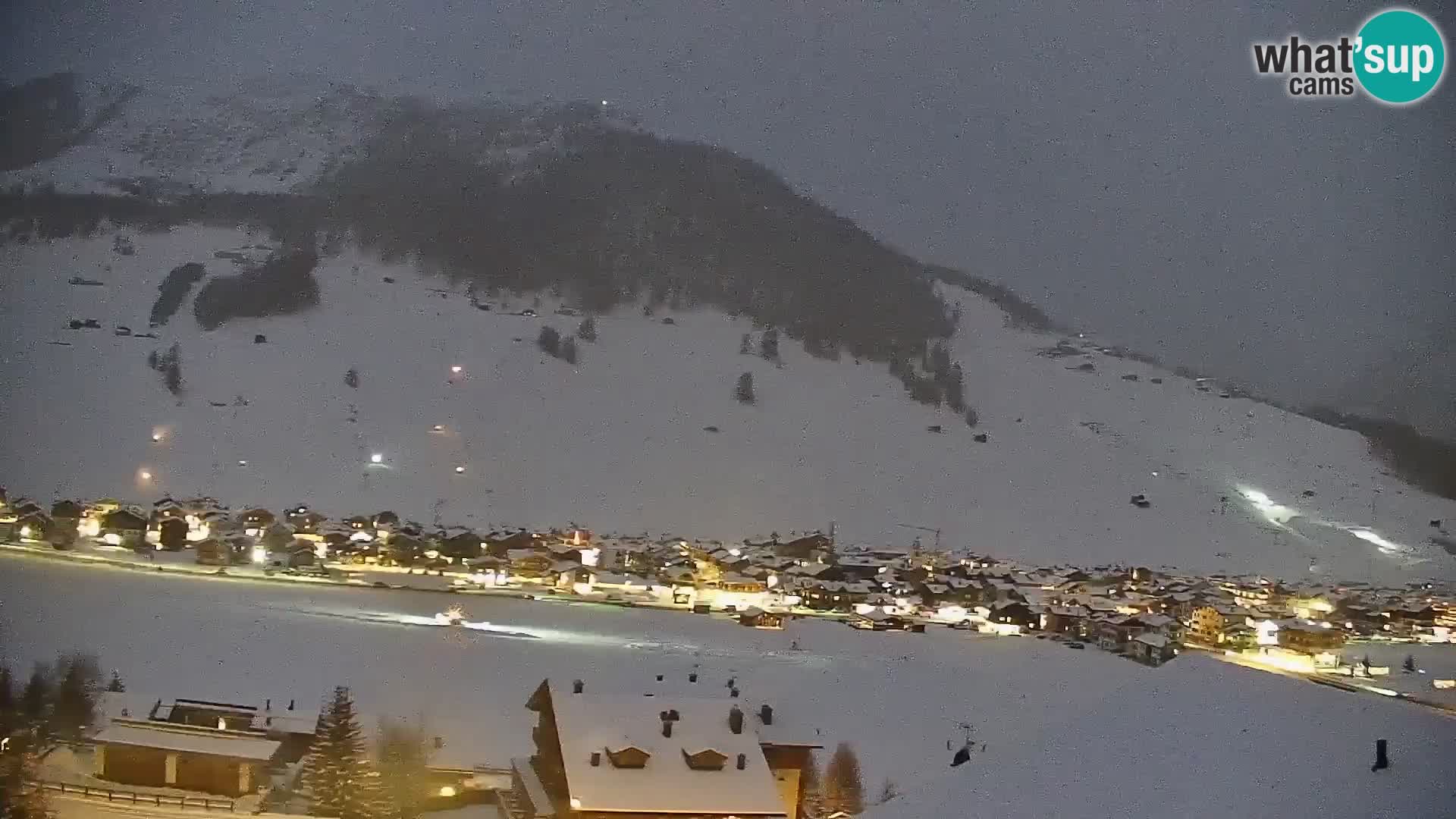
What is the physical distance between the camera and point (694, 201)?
9656 millimetres

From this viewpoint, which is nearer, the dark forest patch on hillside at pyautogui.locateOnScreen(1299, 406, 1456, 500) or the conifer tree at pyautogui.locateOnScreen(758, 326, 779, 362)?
the dark forest patch on hillside at pyautogui.locateOnScreen(1299, 406, 1456, 500)

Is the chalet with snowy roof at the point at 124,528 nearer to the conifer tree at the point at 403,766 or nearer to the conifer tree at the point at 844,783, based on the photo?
the conifer tree at the point at 403,766

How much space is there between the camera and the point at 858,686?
15.1ft

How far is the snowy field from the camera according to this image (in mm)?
3059

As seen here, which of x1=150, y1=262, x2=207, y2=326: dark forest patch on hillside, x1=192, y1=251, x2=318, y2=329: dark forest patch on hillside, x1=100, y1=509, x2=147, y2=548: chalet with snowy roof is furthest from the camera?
x1=192, y1=251, x2=318, y2=329: dark forest patch on hillside

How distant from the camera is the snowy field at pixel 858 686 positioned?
3.06 m

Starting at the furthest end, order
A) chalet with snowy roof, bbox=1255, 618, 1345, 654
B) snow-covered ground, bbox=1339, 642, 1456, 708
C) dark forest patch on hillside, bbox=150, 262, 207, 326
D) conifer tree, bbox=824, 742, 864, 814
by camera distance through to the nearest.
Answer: dark forest patch on hillside, bbox=150, 262, 207, 326 < chalet with snowy roof, bbox=1255, 618, 1345, 654 < snow-covered ground, bbox=1339, 642, 1456, 708 < conifer tree, bbox=824, 742, 864, 814

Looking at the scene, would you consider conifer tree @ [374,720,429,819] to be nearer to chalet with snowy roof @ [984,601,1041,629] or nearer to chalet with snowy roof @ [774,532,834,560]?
chalet with snowy roof @ [774,532,834,560]

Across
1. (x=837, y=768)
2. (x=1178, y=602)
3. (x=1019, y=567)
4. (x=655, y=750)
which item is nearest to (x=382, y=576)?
(x=655, y=750)

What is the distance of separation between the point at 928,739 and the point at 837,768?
52 centimetres

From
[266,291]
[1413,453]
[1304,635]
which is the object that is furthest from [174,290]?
[1413,453]

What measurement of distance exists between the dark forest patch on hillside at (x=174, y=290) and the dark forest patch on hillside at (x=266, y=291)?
0.12 meters

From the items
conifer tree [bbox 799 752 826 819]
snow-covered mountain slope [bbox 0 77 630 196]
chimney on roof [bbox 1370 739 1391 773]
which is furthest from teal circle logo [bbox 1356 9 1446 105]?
snow-covered mountain slope [bbox 0 77 630 196]
